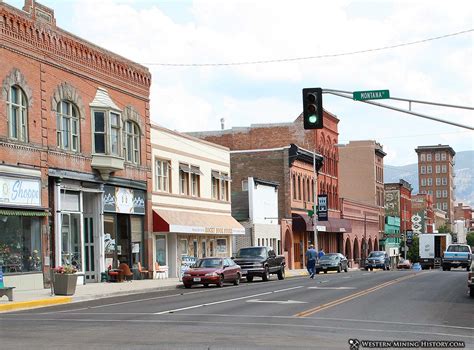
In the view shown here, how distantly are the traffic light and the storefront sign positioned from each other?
18.7 metres

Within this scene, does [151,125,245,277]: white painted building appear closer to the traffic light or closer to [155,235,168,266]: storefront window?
[155,235,168,266]: storefront window

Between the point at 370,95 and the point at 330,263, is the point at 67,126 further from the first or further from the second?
the point at 330,263

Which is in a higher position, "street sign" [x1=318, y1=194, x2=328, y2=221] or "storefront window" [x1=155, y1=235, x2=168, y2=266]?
"street sign" [x1=318, y1=194, x2=328, y2=221]

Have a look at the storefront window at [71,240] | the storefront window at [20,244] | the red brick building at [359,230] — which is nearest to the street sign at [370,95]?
the storefront window at [20,244]

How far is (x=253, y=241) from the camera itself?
203 feet

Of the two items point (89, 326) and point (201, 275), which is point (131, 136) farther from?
point (89, 326)

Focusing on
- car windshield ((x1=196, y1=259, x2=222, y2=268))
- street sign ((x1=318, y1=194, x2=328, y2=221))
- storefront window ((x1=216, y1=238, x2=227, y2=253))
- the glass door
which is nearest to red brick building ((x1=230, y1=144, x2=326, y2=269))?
street sign ((x1=318, y1=194, x2=328, y2=221))

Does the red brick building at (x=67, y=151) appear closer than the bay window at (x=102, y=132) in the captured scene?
Yes

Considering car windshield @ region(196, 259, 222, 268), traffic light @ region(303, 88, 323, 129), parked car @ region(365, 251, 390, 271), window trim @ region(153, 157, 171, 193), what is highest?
traffic light @ region(303, 88, 323, 129)

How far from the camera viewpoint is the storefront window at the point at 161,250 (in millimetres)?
47094

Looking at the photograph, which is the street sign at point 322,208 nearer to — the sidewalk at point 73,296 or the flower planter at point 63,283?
the sidewalk at point 73,296

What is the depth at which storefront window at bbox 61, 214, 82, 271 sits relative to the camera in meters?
37.5

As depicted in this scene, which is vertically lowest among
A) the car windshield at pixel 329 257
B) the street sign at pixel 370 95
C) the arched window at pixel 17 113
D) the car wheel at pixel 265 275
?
the car windshield at pixel 329 257

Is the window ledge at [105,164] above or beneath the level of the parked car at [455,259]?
above
